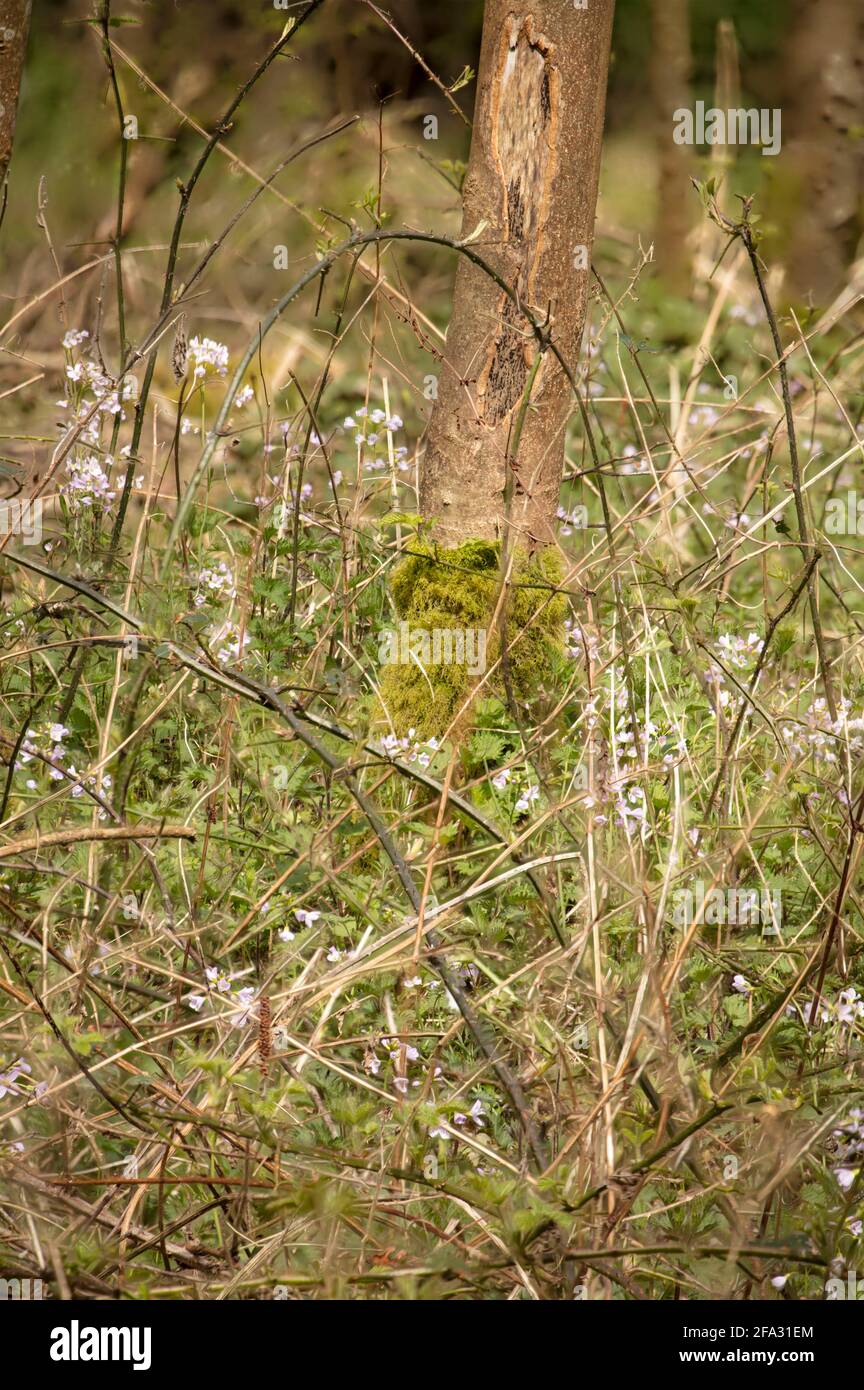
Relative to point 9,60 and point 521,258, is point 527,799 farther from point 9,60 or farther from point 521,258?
point 9,60

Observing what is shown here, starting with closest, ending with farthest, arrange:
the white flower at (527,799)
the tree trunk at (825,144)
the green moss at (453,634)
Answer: the white flower at (527,799) < the green moss at (453,634) < the tree trunk at (825,144)

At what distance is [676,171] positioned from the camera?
30.7 ft

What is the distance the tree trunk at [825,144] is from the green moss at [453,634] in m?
5.29

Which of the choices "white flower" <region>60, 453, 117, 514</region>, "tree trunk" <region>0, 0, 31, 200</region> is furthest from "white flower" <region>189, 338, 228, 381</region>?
"tree trunk" <region>0, 0, 31, 200</region>

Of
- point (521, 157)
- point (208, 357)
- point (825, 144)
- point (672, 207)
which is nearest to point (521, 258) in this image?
point (521, 157)

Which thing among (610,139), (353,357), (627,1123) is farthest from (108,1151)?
(610,139)

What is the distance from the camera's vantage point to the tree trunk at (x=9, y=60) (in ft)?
9.77

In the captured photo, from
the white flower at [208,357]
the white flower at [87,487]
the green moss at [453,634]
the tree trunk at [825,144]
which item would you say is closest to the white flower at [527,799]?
the green moss at [453,634]

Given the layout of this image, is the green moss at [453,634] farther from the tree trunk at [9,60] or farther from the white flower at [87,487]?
the tree trunk at [9,60]

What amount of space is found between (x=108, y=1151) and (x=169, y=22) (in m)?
9.77

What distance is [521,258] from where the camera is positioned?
3.70 metres

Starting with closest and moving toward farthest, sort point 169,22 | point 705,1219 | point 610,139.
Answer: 1. point 705,1219
2. point 169,22
3. point 610,139

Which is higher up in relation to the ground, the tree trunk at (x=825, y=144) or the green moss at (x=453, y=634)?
the tree trunk at (x=825, y=144)
